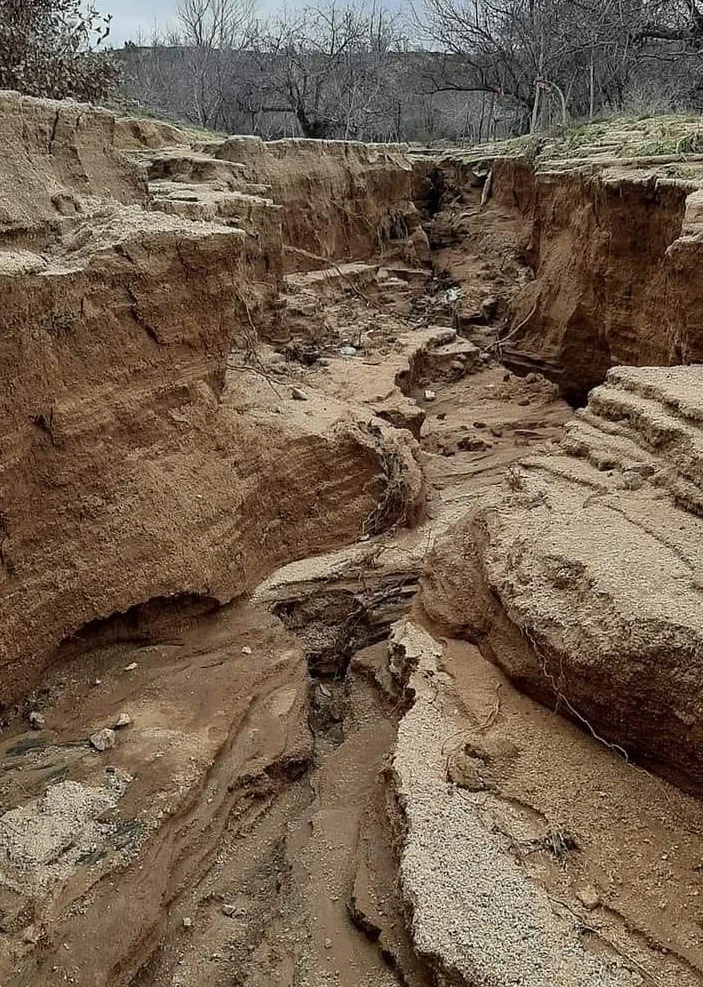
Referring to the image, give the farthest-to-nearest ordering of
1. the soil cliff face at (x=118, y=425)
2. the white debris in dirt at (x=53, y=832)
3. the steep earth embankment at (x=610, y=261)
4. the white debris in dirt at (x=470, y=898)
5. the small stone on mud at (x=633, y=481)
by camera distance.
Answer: the steep earth embankment at (x=610, y=261) → the soil cliff face at (x=118, y=425) → the small stone on mud at (x=633, y=481) → the white debris in dirt at (x=53, y=832) → the white debris in dirt at (x=470, y=898)

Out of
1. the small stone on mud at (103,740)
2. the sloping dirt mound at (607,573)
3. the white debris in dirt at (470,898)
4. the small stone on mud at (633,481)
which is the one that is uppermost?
the small stone on mud at (633,481)

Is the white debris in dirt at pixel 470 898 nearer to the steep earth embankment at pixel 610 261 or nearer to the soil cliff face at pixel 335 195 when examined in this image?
the steep earth embankment at pixel 610 261

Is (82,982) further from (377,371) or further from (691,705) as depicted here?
(377,371)

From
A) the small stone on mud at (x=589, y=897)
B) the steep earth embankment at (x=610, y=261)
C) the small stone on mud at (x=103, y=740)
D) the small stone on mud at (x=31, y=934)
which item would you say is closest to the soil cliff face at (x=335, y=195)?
the steep earth embankment at (x=610, y=261)

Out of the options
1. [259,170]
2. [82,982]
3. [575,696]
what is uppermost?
[259,170]

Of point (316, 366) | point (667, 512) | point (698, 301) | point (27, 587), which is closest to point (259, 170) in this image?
point (316, 366)

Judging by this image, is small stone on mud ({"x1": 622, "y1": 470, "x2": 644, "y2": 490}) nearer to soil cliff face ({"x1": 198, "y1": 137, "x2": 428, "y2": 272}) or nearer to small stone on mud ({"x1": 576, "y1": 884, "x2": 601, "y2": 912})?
small stone on mud ({"x1": 576, "y1": 884, "x2": 601, "y2": 912})
